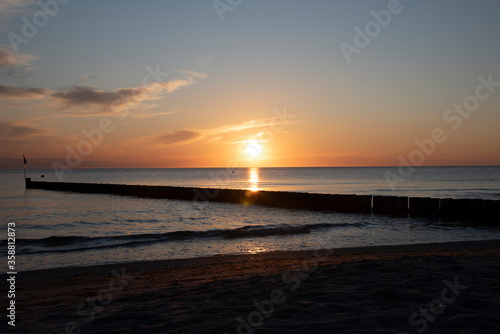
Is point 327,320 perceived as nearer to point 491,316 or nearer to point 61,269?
point 491,316

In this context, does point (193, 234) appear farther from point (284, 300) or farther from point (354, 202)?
point (354, 202)

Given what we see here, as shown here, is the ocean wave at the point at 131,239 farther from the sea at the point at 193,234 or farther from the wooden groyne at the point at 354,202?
the wooden groyne at the point at 354,202

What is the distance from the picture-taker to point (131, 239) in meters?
15.5

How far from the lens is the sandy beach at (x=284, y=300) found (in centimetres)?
445

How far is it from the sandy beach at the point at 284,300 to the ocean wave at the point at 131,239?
214 inches

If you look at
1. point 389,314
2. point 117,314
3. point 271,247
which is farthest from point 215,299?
point 271,247

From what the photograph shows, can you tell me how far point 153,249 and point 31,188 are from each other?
164ft

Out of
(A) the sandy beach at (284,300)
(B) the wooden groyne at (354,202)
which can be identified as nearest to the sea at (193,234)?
(B) the wooden groyne at (354,202)

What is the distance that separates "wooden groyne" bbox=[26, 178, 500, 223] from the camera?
20.0m

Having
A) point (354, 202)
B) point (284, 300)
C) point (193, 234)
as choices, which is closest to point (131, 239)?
point (193, 234)

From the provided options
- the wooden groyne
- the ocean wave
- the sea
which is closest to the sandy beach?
the sea

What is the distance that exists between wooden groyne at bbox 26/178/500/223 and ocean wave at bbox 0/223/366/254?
674cm

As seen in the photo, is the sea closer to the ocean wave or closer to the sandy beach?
the ocean wave

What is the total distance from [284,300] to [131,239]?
1138 cm
